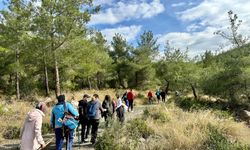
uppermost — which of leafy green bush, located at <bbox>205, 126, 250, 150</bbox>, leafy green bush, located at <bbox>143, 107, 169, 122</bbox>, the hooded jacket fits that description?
the hooded jacket

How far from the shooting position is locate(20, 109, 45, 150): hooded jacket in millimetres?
7416

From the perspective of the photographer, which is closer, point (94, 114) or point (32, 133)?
point (32, 133)

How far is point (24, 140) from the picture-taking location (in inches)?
293

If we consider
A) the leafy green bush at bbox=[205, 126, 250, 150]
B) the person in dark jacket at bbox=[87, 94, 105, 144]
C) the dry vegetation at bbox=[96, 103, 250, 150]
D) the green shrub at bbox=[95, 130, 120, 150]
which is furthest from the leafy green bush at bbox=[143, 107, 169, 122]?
the leafy green bush at bbox=[205, 126, 250, 150]

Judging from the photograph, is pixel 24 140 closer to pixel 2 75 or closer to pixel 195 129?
pixel 195 129

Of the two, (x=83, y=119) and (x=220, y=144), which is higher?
(x=83, y=119)

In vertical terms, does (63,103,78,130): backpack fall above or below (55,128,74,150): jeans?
above

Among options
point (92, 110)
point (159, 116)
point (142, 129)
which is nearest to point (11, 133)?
point (92, 110)

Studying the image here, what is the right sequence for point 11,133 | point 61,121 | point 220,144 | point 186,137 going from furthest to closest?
point 11,133 → point 186,137 → point 61,121 → point 220,144

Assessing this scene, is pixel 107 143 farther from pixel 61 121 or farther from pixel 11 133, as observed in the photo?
pixel 11 133

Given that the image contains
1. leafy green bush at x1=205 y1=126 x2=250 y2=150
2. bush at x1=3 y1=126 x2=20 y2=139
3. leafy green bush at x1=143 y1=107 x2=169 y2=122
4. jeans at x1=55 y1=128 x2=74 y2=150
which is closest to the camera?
leafy green bush at x1=205 y1=126 x2=250 y2=150

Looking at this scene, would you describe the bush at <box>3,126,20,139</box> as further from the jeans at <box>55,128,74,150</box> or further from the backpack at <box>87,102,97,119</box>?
the jeans at <box>55,128,74,150</box>

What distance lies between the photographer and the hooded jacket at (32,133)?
7.42 meters

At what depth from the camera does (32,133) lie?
7465mm
